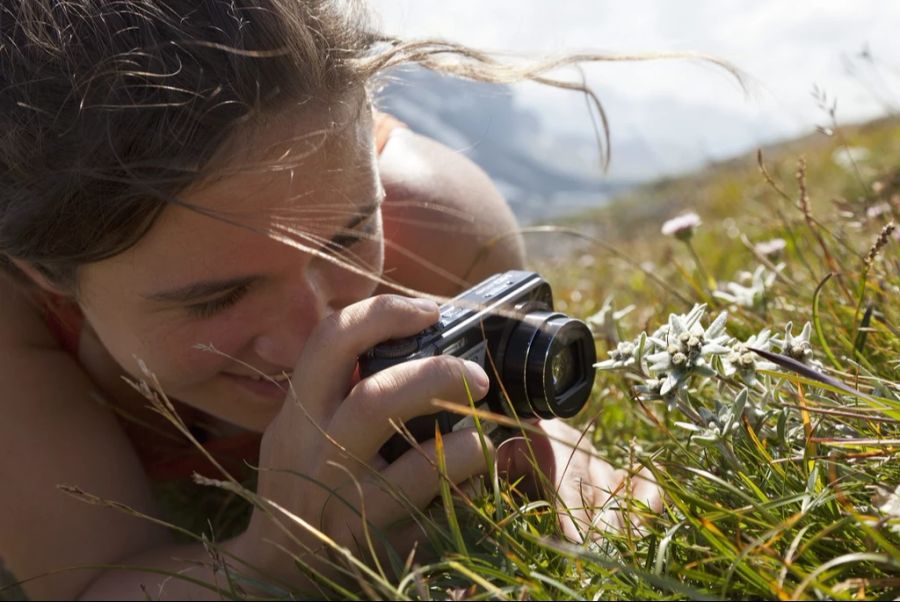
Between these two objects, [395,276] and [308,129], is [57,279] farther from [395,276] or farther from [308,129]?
[395,276]

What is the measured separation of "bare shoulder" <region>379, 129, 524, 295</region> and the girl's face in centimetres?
55

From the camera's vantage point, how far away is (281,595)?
1.28m

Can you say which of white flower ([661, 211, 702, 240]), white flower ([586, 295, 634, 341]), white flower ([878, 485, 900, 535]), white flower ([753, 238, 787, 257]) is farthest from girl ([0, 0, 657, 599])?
white flower ([753, 238, 787, 257])

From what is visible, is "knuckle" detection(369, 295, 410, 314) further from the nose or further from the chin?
the chin

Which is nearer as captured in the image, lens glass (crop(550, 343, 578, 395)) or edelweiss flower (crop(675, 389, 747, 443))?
edelweiss flower (crop(675, 389, 747, 443))

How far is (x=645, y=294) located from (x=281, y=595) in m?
2.04

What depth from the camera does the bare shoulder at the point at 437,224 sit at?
2574mm

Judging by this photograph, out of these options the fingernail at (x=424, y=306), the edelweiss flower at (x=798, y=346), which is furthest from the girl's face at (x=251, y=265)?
the edelweiss flower at (x=798, y=346)

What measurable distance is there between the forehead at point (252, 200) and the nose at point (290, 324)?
0.13 metres

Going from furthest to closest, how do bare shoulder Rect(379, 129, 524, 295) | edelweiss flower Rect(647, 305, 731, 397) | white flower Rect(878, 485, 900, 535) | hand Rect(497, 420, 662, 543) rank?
1. bare shoulder Rect(379, 129, 524, 295)
2. hand Rect(497, 420, 662, 543)
3. edelweiss flower Rect(647, 305, 731, 397)
4. white flower Rect(878, 485, 900, 535)

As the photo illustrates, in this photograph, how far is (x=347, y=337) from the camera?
4.92 feet

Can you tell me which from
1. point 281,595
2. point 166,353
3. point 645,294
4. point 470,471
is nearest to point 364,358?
point 470,471

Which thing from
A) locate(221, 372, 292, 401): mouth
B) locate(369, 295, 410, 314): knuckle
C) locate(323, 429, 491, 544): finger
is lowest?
locate(221, 372, 292, 401): mouth

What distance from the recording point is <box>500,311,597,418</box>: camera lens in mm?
1584
